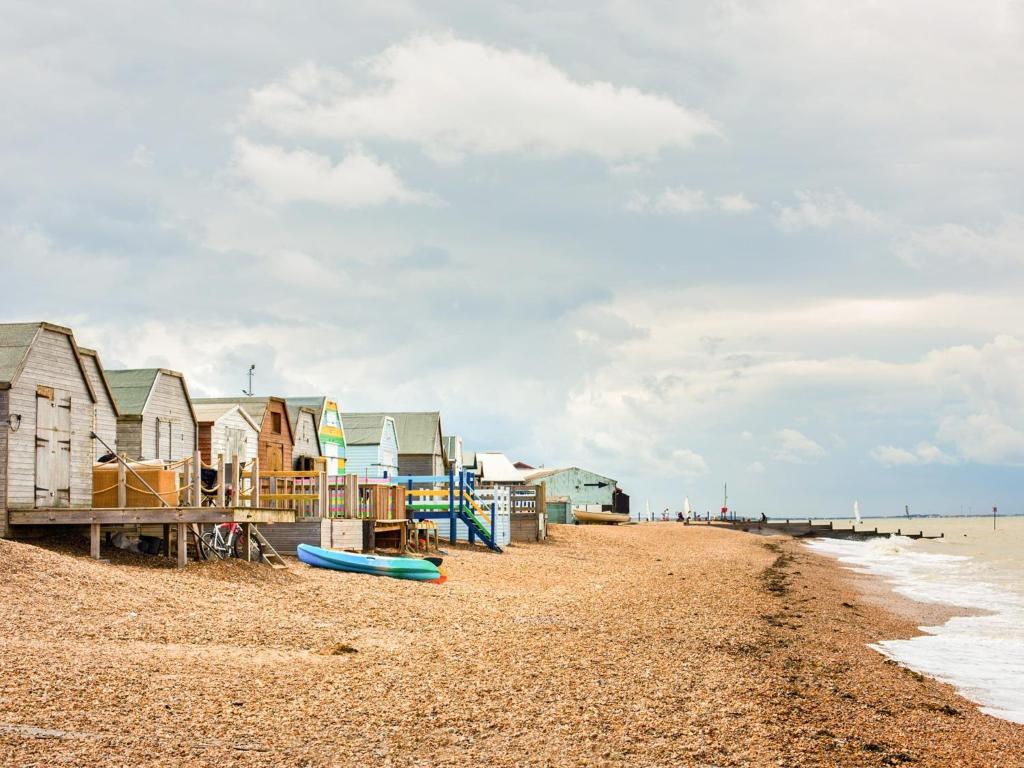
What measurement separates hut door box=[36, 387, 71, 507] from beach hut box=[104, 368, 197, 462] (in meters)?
4.09

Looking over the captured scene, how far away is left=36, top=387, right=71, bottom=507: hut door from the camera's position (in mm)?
21484

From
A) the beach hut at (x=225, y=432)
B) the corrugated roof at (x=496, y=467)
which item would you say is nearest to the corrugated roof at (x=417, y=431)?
the corrugated roof at (x=496, y=467)

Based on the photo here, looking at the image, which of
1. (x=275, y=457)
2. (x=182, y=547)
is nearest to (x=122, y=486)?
(x=182, y=547)

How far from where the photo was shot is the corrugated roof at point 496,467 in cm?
7255

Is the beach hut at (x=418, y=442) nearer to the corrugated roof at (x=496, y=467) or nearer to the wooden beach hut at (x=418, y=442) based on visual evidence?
the wooden beach hut at (x=418, y=442)

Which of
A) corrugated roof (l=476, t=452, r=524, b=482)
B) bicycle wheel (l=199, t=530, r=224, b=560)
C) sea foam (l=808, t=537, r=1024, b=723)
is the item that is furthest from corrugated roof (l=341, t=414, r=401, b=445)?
bicycle wheel (l=199, t=530, r=224, b=560)

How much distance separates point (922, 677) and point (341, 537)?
16.3 m

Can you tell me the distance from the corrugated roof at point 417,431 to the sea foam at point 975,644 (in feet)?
81.3

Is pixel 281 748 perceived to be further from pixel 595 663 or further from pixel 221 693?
pixel 595 663

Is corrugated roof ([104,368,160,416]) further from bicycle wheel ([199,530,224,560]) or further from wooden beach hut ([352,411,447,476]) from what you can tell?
wooden beach hut ([352,411,447,476])

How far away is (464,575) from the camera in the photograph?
2703 cm

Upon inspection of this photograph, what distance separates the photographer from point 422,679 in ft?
41.0

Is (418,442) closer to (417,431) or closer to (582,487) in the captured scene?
(417,431)

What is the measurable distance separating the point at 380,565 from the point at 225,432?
456 inches
